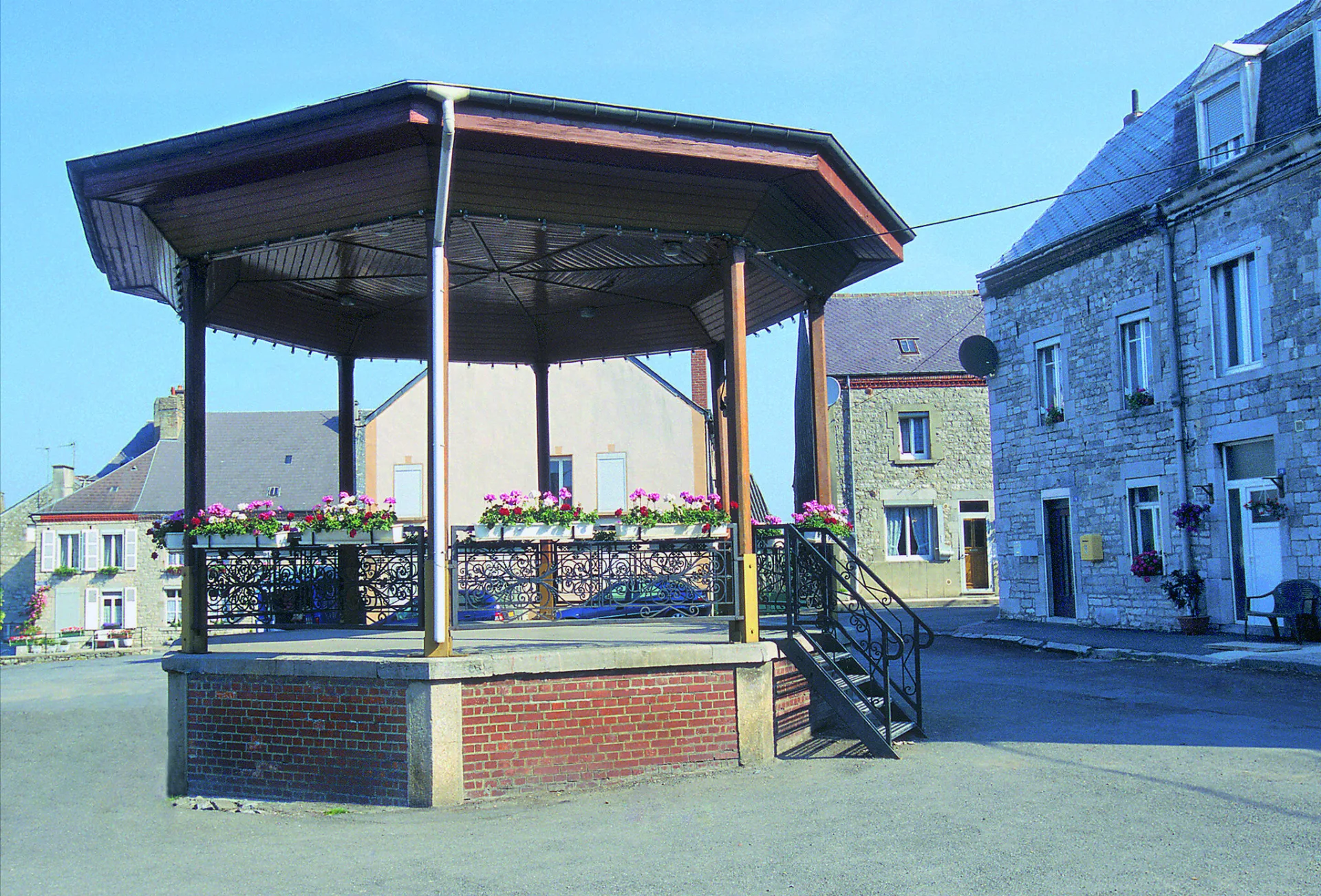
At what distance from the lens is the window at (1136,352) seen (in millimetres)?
18453

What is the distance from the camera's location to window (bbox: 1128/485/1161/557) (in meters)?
18.4

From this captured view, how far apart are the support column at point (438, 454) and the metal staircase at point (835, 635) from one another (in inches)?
102

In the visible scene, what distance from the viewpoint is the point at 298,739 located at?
760 centimetres

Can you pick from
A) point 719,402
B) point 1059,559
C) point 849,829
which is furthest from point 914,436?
point 849,829

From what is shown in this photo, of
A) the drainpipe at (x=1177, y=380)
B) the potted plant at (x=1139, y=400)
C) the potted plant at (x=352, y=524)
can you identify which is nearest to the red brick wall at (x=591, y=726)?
the potted plant at (x=352, y=524)

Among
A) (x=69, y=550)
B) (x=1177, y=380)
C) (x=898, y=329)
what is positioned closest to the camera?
(x=1177, y=380)

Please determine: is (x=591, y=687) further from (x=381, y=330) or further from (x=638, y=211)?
(x=381, y=330)

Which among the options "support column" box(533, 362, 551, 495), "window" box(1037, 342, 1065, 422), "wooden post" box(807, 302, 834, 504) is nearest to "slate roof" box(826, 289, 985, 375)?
"window" box(1037, 342, 1065, 422)

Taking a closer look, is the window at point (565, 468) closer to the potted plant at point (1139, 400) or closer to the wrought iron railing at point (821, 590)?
the potted plant at point (1139, 400)

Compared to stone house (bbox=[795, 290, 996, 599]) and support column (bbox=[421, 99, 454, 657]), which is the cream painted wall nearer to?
stone house (bbox=[795, 290, 996, 599])

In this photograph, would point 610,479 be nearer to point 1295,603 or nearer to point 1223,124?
point 1223,124

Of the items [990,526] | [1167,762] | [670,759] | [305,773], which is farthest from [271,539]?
[990,526]

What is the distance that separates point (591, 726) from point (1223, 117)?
15.3 meters

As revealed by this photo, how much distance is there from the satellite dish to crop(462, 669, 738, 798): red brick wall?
1573 cm
